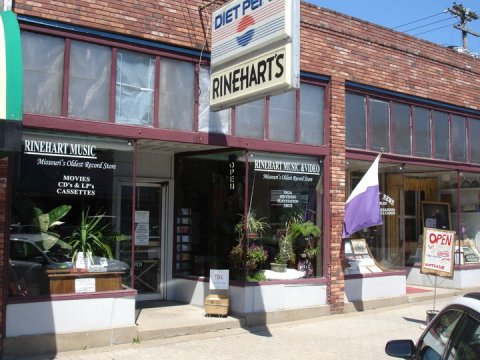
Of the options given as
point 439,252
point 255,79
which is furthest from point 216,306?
point 439,252

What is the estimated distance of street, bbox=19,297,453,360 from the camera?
24.2 ft

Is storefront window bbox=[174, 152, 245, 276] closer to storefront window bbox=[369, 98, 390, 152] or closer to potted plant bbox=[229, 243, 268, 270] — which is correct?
potted plant bbox=[229, 243, 268, 270]

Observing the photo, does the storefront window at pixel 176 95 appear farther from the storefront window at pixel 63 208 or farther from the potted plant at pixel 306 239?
the potted plant at pixel 306 239

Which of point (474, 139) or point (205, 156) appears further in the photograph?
point (474, 139)

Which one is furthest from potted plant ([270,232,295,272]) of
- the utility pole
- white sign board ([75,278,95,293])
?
the utility pole

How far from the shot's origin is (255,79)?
24.7ft

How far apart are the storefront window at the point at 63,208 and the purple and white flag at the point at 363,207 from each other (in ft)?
14.0

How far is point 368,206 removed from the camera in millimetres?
10273

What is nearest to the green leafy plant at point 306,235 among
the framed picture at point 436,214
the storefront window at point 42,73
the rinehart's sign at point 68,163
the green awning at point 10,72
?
Result: the rinehart's sign at point 68,163

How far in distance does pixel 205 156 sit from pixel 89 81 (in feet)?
9.00

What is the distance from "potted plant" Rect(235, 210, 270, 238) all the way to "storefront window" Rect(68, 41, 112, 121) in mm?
3029

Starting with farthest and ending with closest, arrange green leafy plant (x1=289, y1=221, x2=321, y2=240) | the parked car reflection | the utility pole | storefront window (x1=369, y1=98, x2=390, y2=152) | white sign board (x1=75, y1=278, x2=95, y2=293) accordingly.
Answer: the utility pole → storefront window (x1=369, y1=98, x2=390, y2=152) → green leafy plant (x1=289, y1=221, x2=321, y2=240) → white sign board (x1=75, y1=278, x2=95, y2=293) → the parked car reflection

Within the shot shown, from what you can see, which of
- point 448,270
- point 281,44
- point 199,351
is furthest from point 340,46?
point 199,351

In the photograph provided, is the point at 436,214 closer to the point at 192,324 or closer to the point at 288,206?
the point at 288,206
